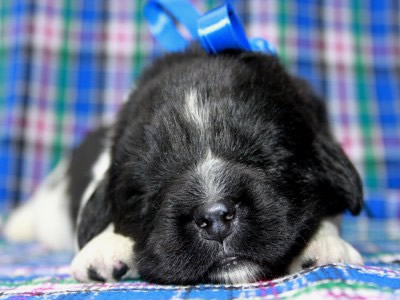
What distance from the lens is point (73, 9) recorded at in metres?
5.41

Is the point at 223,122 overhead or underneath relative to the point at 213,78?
underneath

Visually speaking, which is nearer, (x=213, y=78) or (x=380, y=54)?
(x=213, y=78)

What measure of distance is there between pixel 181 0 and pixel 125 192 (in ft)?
3.61

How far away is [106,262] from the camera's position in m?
2.26

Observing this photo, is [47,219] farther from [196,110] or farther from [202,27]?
[196,110]

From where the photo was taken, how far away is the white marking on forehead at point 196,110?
2.18 m

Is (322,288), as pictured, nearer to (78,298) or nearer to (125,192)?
(78,298)

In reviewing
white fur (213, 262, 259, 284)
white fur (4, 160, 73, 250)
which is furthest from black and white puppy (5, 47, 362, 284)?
white fur (4, 160, 73, 250)

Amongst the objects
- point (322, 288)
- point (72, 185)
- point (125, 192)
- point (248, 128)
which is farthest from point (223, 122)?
point (72, 185)

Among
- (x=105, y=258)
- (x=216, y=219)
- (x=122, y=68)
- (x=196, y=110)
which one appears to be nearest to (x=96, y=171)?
(x=105, y=258)

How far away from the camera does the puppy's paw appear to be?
224 centimetres

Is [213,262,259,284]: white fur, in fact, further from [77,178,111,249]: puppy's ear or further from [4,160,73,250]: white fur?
[4,160,73,250]: white fur

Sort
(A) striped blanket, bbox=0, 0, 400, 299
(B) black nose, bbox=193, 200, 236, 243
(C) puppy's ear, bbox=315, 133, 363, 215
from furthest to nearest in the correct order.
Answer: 1. (A) striped blanket, bbox=0, 0, 400, 299
2. (C) puppy's ear, bbox=315, 133, 363, 215
3. (B) black nose, bbox=193, 200, 236, 243

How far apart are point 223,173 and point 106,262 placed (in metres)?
0.60
